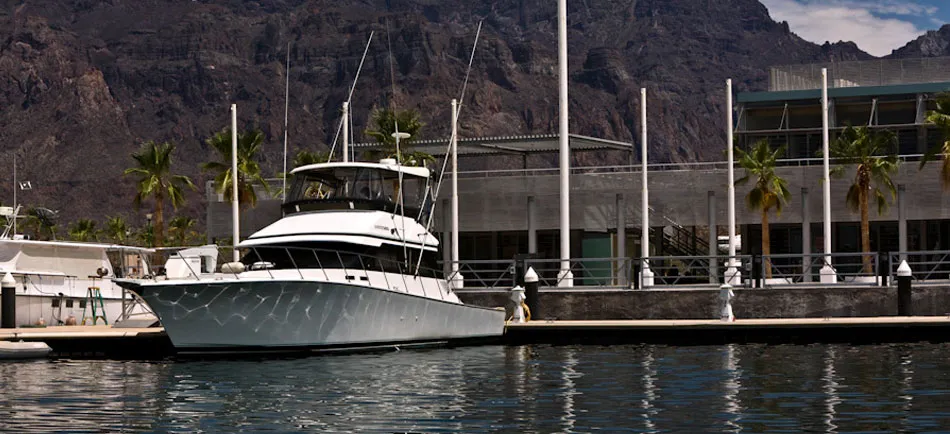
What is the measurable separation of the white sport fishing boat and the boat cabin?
0.02 m

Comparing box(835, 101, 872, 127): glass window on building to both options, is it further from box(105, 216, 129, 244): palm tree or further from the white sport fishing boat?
box(105, 216, 129, 244): palm tree

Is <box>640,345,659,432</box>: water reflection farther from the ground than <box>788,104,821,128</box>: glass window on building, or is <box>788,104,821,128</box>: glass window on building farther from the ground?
<box>788,104,821,128</box>: glass window on building

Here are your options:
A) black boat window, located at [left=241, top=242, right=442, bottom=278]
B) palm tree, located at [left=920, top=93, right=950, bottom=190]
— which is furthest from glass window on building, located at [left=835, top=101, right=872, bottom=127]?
black boat window, located at [left=241, top=242, right=442, bottom=278]

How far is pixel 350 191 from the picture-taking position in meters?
34.1

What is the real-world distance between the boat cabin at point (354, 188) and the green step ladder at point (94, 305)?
1072 cm

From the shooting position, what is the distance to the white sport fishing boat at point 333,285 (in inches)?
1173

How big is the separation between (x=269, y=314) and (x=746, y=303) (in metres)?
13.8

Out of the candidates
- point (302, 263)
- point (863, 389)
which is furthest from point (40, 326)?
point (863, 389)

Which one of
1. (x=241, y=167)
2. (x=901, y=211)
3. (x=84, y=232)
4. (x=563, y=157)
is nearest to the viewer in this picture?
(x=563, y=157)

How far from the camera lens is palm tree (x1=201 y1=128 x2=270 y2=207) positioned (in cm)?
5878

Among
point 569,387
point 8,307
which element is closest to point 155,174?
point 8,307

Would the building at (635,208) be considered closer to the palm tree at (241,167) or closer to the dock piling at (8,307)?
the palm tree at (241,167)

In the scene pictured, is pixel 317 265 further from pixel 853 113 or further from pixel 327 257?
pixel 853 113

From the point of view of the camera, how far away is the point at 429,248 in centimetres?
3475
